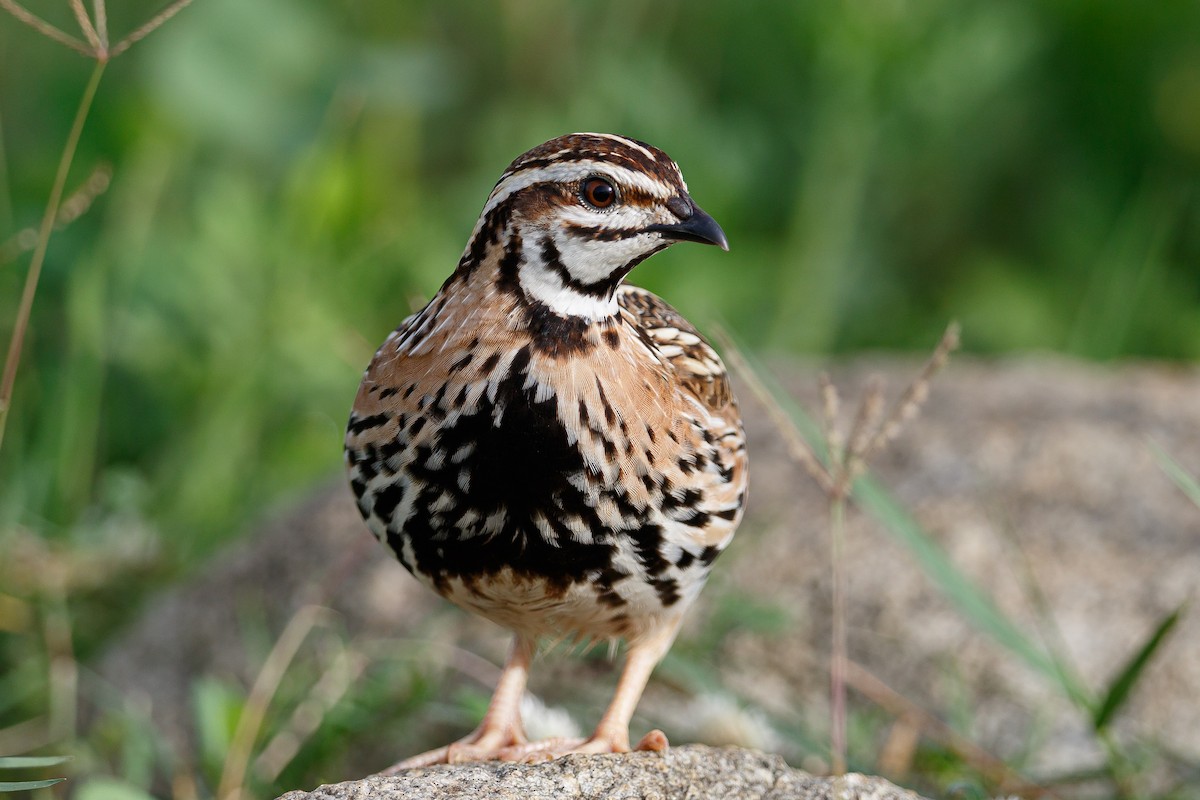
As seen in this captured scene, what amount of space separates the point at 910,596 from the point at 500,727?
1739mm

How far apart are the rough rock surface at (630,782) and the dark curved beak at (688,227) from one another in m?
1.13

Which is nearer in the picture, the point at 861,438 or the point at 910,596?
the point at 861,438

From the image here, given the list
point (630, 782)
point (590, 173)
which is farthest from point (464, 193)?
point (630, 782)

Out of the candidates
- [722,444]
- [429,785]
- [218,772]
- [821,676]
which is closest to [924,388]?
[722,444]

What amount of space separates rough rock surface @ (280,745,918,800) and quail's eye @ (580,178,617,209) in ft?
3.99

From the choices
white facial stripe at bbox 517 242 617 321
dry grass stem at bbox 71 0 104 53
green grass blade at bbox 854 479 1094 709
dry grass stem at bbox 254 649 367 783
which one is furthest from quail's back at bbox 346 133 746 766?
dry grass stem at bbox 254 649 367 783

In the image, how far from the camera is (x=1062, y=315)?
28.5 ft

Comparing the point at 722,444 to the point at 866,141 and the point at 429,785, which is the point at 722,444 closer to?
the point at 429,785

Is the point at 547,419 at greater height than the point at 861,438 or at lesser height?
greater

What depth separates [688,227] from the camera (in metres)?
3.42

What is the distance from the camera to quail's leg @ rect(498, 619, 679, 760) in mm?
3762

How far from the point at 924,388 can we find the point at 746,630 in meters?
1.68

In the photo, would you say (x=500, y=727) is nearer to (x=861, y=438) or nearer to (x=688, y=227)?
Answer: (x=861, y=438)

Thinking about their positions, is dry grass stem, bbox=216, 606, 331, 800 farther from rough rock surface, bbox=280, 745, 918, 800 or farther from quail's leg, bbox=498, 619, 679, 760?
rough rock surface, bbox=280, 745, 918, 800
